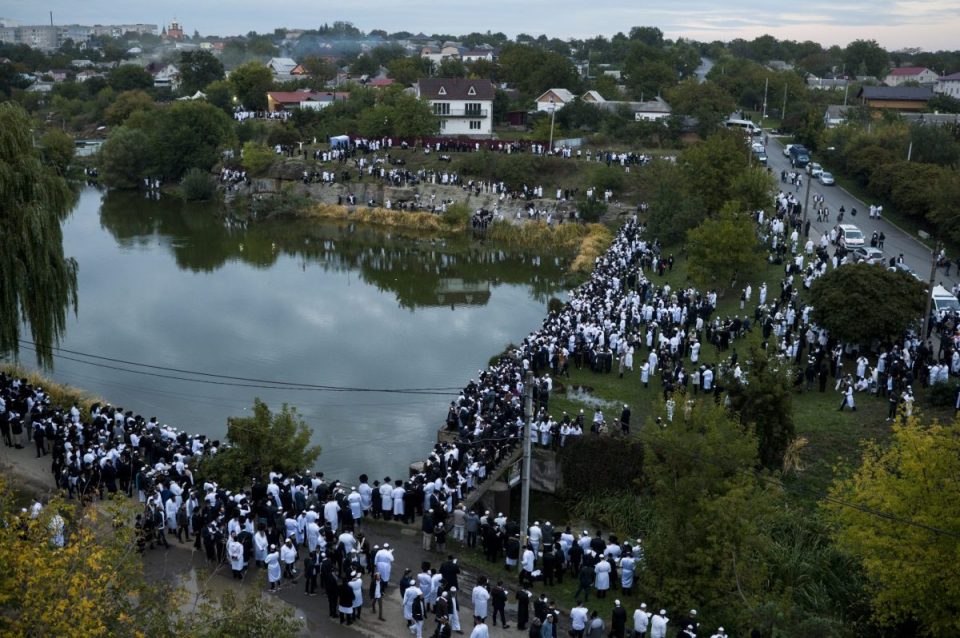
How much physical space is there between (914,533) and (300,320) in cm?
2475

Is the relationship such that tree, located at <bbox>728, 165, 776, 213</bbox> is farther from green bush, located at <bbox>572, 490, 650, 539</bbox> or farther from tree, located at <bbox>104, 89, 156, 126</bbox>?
tree, located at <bbox>104, 89, 156, 126</bbox>

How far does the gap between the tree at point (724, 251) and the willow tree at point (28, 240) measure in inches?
790

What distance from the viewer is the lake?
82.5 ft

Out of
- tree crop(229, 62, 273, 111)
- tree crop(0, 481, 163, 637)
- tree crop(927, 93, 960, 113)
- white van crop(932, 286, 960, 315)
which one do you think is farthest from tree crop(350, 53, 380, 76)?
tree crop(0, 481, 163, 637)

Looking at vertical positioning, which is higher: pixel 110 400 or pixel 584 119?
pixel 584 119

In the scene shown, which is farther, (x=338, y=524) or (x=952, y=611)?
(x=338, y=524)

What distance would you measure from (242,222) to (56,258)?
33.5m

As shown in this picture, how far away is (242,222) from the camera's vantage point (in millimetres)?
54500

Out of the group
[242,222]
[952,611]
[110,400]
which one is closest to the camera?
[952,611]

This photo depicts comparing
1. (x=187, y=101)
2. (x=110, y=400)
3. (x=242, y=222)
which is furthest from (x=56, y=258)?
(x=187, y=101)

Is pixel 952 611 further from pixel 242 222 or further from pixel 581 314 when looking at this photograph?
pixel 242 222

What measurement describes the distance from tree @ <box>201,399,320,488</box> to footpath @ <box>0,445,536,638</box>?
5.42ft

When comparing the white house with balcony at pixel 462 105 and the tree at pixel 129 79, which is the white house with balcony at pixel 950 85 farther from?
the tree at pixel 129 79

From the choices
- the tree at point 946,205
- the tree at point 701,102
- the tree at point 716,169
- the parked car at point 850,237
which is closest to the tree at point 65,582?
the parked car at point 850,237
